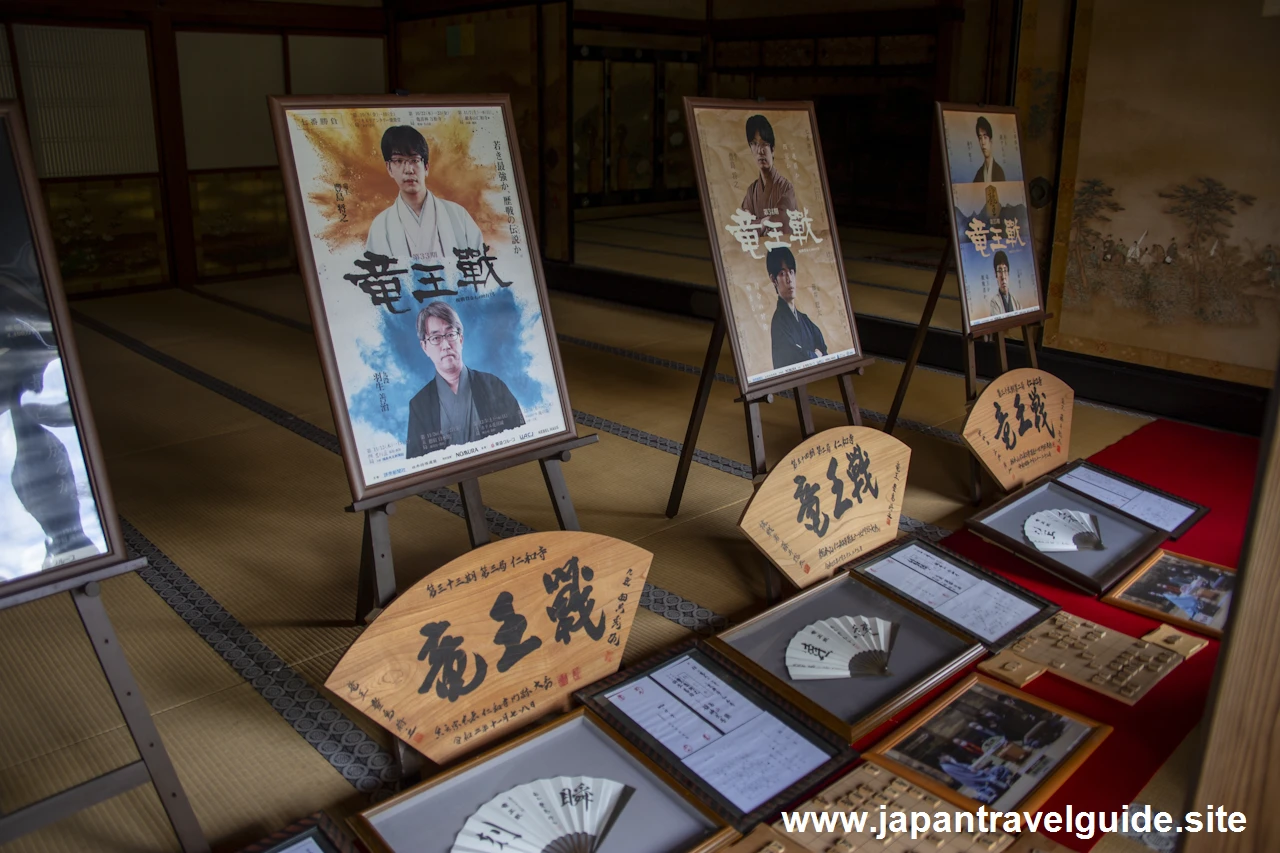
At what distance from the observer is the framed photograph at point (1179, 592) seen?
2068 millimetres

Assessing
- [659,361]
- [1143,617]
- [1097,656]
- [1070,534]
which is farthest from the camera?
[659,361]

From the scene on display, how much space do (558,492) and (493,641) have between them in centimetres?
40

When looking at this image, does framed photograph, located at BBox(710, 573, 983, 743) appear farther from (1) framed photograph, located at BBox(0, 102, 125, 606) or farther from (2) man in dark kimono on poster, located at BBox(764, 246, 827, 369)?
(1) framed photograph, located at BBox(0, 102, 125, 606)

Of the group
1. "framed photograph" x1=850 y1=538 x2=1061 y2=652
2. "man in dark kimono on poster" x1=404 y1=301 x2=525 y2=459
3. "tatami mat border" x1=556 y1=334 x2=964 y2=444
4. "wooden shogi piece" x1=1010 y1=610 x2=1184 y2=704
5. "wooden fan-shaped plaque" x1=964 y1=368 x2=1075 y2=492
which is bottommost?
"wooden shogi piece" x1=1010 y1=610 x2=1184 y2=704

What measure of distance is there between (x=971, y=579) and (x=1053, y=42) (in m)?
2.51

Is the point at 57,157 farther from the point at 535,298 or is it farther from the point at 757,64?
the point at 757,64

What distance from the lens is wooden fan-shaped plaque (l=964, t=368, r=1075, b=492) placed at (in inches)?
100.0

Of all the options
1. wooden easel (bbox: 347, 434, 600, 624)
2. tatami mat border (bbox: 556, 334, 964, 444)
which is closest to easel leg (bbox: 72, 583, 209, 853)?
wooden easel (bbox: 347, 434, 600, 624)

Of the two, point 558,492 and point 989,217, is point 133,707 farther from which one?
point 989,217

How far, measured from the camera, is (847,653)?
1.87 metres

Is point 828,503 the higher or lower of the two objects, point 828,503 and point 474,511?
the lower

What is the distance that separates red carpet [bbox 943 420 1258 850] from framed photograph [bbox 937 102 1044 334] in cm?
65

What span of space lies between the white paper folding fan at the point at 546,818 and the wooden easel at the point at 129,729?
43cm

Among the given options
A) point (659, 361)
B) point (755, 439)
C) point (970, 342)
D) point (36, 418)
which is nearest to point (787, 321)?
point (755, 439)
